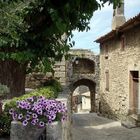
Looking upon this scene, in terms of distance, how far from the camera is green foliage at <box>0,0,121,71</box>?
6820mm

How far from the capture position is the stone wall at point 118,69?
1591cm

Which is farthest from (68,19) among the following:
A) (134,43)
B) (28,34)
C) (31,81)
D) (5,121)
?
(134,43)

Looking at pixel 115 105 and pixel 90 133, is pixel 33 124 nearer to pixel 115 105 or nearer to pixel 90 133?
pixel 90 133

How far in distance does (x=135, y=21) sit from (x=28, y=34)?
7629 millimetres

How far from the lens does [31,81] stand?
12.7m

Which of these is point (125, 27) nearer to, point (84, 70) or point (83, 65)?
point (83, 65)

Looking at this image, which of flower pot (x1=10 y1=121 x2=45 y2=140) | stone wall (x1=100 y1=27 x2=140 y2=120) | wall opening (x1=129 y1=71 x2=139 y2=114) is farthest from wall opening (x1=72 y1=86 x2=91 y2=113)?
flower pot (x1=10 y1=121 x2=45 y2=140)

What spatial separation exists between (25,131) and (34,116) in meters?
0.25

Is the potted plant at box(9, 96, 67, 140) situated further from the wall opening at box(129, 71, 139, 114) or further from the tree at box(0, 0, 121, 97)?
the wall opening at box(129, 71, 139, 114)

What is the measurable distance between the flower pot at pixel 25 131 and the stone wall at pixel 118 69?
11.1 meters

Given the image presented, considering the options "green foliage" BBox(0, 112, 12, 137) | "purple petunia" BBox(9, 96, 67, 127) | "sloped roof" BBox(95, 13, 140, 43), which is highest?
"sloped roof" BBox(95, 13, 140, 43)

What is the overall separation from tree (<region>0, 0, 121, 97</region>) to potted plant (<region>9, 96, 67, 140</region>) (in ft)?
7.07

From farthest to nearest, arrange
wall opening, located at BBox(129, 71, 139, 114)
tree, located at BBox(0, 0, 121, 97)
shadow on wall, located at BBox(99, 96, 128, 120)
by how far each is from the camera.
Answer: shadow on wall, located at BBox(99, 96, 128, 120) → wall opening, located at BBox(129, 71, 139, 114) → tree, located at BBox(0, 0, 121, 97)

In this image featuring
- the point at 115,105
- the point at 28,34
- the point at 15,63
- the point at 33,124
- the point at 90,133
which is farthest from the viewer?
the point at 115,105
